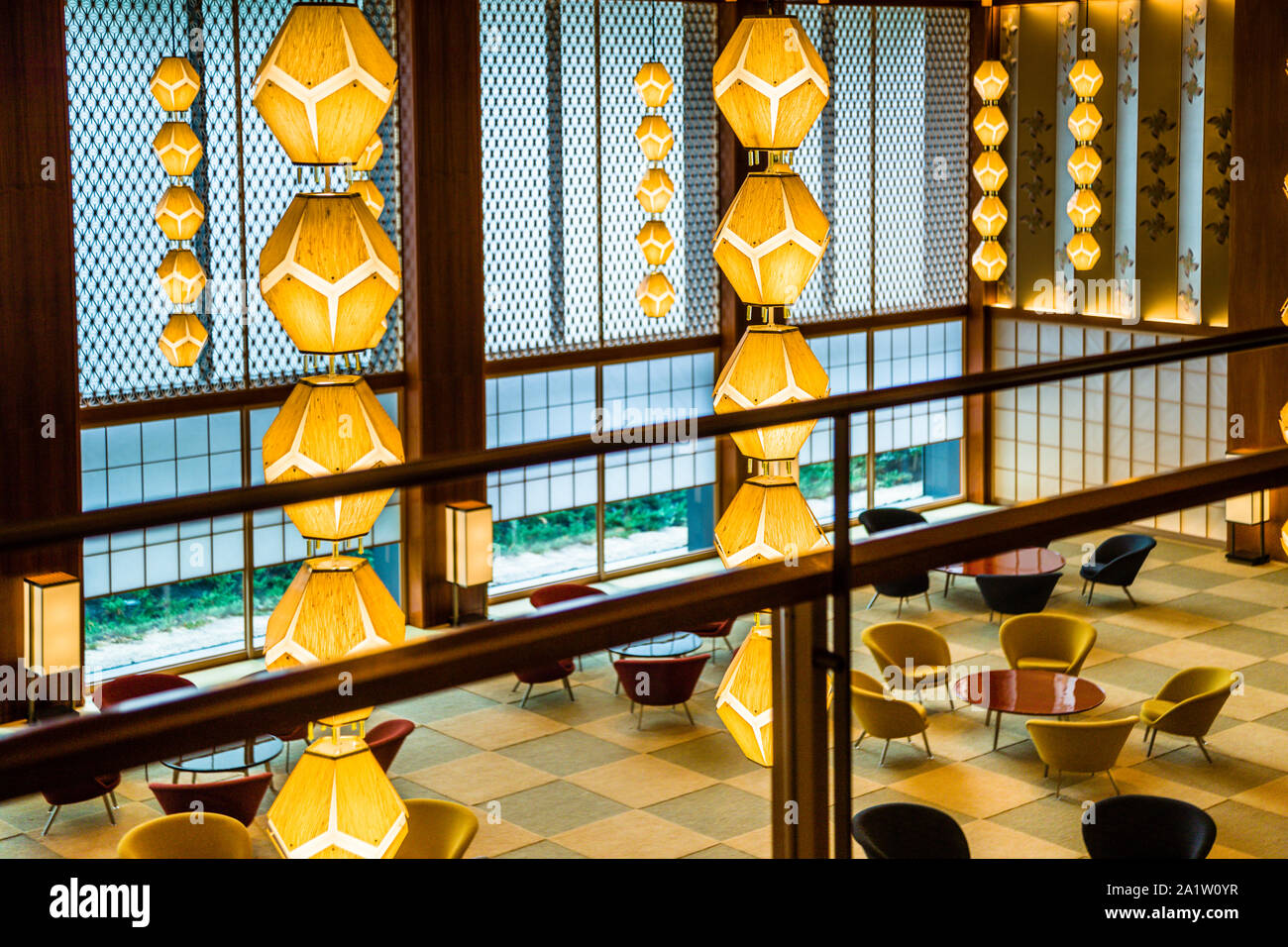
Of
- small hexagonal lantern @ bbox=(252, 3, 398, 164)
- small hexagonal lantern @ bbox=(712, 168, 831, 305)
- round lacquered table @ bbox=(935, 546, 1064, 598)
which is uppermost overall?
small hexagonal lantern @ bbox=(252, 3, 398, 164)

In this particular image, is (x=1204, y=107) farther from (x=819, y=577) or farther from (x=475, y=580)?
(x=819, y=577)

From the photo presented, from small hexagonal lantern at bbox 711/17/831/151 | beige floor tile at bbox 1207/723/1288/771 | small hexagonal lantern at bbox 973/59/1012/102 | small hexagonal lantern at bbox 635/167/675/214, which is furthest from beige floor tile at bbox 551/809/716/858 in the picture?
small hexagonal lantern at bbox 973/59/1012/102

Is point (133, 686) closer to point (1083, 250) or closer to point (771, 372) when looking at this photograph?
point (771, 372)

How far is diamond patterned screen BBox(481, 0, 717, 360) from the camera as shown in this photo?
11.6 metres

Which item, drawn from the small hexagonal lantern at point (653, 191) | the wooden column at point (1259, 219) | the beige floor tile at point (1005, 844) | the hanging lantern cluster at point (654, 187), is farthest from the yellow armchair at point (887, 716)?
the wooden column at point (1259, 219)

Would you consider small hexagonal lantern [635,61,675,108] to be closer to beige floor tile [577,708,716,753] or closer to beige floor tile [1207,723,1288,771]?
beige floor tile [577,708,716,753]

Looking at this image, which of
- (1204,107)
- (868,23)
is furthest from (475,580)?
(1204,107)

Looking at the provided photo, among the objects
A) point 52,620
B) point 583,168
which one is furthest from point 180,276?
point 583,168

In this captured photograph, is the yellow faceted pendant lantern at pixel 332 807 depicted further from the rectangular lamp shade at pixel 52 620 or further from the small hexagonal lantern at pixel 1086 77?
the small hexagonal lantern at pixel 1086 77

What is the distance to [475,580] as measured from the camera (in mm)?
11227

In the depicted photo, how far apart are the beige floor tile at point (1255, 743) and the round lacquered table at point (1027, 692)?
30.8 inches

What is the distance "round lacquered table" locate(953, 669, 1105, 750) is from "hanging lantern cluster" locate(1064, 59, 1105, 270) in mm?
4062

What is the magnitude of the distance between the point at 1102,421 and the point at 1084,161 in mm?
3014
